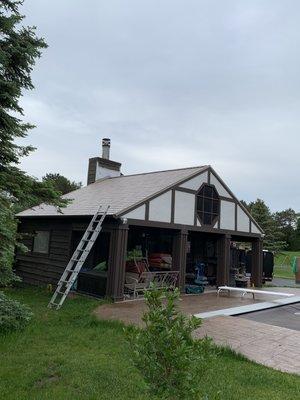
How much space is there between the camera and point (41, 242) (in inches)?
628

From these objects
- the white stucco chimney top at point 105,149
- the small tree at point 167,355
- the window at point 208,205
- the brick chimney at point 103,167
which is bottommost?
the small tree at point 167,355

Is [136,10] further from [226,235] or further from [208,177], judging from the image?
[226,235]

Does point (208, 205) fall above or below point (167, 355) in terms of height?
above

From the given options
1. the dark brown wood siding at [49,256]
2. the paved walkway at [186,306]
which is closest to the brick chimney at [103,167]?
the dark brown wood siding at [49,256]

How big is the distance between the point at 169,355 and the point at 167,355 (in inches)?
0.6

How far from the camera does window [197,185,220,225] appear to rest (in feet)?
49.3

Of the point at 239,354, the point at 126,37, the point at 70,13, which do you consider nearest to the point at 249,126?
the point at 126,37

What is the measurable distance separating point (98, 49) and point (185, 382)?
32.3 feet

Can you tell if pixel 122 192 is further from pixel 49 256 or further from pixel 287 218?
pixel 287 218

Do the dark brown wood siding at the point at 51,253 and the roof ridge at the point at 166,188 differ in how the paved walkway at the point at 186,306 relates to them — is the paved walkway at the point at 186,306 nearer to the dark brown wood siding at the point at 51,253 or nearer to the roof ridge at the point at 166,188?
the dark brown wood siding at the point at 51,253

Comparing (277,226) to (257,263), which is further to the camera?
(277,226)

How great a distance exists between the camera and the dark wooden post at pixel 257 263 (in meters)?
18.0

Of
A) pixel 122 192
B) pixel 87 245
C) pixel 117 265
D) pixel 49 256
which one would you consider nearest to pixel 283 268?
pixel 122 192

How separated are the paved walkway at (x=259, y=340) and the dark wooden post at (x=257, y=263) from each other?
8.82 metres
